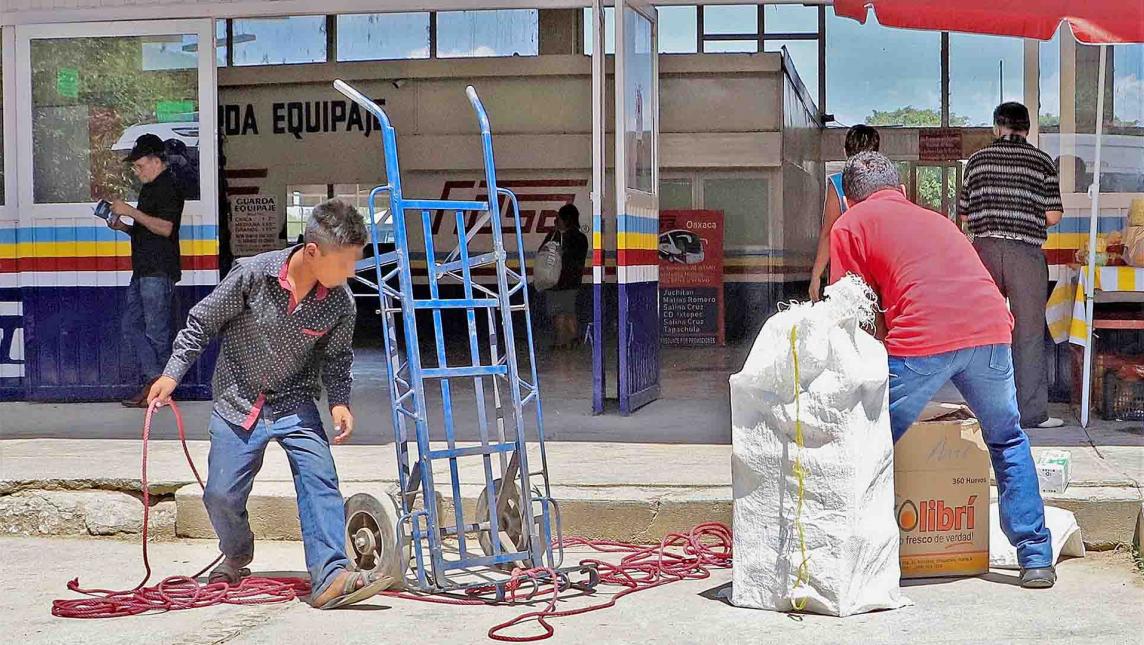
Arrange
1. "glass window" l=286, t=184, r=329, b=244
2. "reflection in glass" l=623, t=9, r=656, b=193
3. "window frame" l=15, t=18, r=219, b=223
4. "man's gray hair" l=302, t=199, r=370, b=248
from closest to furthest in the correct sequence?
1. "man's gray hair" l=302, t=199, r=370, b=248
2. "reflection in glass" l=623, t=9, r=656, b=193
3. "window frame" l=15, t=18, r=219, b=223
4. "glass window" l=286, t=184, r=329, b=244

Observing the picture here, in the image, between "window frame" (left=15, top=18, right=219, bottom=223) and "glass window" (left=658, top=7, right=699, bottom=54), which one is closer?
"window frame" (left=15, top=18, right=219, bottom=223)

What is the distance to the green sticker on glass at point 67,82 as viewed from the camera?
383 inches

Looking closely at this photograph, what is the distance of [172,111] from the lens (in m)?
9.64

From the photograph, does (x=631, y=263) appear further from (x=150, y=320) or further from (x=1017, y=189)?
(x=150, y=320)

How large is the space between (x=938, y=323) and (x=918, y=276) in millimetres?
187

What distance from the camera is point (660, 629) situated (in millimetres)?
4848

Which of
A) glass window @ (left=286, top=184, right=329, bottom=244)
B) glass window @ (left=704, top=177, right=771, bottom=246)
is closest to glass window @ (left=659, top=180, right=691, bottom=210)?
glass window @ (left=704, top=177, right=771, bottom=246)

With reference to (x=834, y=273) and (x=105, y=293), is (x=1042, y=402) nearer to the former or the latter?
(x=834, y=273)

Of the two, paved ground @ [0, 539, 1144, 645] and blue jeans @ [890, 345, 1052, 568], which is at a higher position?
blue jeans @ [890, 345, 1052, 568]

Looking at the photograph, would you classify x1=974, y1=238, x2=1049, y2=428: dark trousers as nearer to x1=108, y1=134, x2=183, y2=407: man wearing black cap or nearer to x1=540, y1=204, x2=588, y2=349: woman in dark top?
x1=108, y1=134, x2=183, y2=407: man wearing black cap

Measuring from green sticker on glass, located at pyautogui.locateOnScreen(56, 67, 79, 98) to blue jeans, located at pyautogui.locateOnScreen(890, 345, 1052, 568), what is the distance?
22.3 feet

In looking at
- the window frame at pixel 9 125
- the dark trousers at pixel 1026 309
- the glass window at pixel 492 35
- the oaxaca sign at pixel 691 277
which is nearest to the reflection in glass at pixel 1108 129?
the dark trousers at pixel 1026 309

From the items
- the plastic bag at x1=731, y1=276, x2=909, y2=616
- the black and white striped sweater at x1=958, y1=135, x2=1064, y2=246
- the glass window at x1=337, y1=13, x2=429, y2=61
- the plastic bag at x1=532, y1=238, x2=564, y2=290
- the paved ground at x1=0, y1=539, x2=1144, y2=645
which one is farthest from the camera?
the glass window at x1=337, y1=13, x2=429, y2=61

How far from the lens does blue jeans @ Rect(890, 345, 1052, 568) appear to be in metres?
5.10
